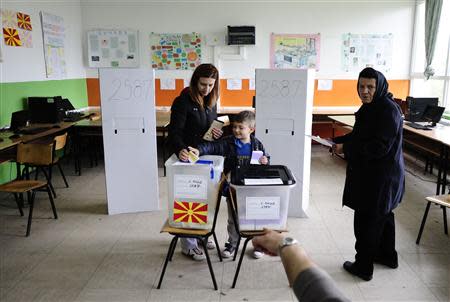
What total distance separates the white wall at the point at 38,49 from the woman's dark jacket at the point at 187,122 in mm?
3005

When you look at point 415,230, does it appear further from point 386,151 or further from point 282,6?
point 282,6

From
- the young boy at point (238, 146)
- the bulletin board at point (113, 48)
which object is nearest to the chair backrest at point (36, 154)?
the young boy at point (238, 146)

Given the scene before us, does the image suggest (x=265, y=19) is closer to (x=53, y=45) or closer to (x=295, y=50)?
(x=295, y=50)

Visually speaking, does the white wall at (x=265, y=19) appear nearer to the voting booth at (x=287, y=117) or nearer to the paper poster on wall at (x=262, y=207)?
the voting booth at (x=287, y=117)

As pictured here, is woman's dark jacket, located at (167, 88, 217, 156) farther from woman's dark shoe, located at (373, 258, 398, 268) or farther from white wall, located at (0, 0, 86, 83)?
white wall, located at (0, 0, 86, 83)

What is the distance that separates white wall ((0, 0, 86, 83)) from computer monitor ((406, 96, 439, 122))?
206 inches

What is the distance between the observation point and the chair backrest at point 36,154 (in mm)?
3824

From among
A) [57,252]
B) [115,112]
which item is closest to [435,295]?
[57,252]

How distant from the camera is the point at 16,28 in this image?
4.92 meters

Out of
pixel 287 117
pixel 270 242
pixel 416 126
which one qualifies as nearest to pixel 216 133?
pixel 287 117

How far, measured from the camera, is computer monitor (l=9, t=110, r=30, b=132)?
4.61 meters

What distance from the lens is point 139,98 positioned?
3.83 m

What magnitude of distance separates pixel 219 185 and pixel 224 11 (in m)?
5.04

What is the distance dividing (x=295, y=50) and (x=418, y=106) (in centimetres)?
234
